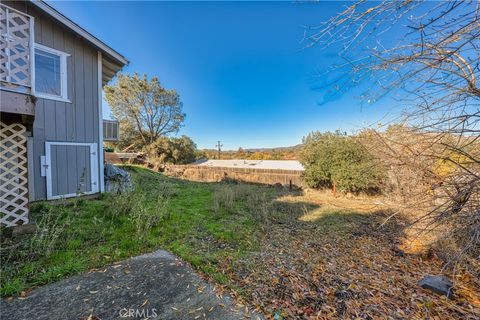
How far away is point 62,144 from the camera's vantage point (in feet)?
17.3

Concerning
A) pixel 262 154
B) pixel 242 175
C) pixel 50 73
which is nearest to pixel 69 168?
pixel 50 73

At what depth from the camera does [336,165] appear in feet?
30.9

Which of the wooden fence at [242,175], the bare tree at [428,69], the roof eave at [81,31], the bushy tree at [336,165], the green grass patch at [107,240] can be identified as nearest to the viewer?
the bare tree at [428,69]

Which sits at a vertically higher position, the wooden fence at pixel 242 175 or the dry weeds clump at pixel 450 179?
the dry weeds clump at pixel 450 179

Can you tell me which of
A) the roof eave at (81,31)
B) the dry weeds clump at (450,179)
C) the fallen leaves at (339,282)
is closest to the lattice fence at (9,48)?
the roof eave at (81,31)

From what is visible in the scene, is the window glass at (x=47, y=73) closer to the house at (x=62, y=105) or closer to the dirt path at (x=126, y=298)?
the house at (x=62, y=105)

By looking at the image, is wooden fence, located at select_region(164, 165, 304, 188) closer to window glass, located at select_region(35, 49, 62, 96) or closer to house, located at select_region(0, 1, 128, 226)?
house, located at select_region(0, 1, 128, 226)

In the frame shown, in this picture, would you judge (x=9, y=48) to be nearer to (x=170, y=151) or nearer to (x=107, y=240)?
(x=107, y=240)

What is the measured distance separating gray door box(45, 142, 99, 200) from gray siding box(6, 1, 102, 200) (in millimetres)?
20

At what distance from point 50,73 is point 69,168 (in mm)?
2474

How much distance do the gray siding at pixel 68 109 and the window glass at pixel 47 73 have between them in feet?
0.73

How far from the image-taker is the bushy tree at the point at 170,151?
19.5 meters

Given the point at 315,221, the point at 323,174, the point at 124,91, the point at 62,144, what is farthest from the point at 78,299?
the point at 124,91

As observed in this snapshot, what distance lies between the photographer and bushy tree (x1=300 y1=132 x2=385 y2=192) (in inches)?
338
